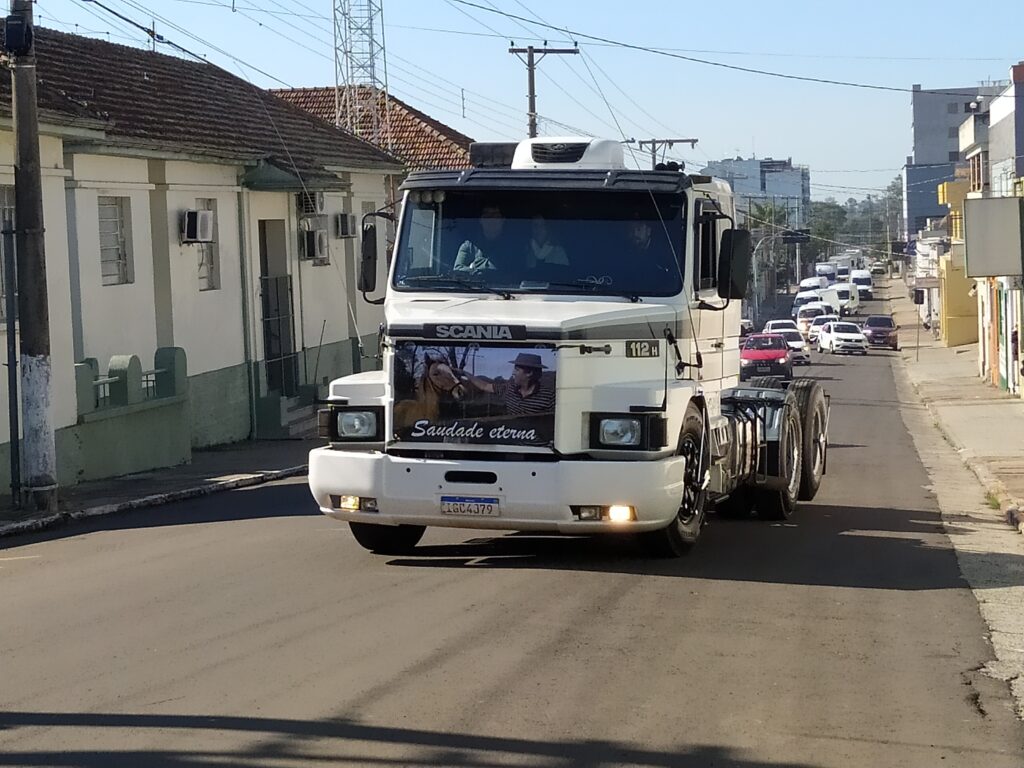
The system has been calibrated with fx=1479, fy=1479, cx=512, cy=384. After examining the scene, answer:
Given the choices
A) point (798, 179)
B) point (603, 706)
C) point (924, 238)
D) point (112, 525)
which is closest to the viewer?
point (603, 706)

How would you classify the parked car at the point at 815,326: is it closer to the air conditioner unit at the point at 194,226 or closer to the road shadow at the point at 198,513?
the air conditioner unit at the point at 194,226

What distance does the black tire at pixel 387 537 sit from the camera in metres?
11.5

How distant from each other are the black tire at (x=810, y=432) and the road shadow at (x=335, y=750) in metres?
9.65

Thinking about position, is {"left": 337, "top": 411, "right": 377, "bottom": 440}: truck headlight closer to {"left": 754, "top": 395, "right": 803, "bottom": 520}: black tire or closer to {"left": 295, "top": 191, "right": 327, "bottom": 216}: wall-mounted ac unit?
{"left": 754, "top": 395, "right": 803, "bottom": 520}: black tire

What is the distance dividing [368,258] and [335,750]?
5994 millimetres

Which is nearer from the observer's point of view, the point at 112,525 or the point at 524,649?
the point at 524,649

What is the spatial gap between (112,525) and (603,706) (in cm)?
923

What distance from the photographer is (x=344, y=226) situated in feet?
105

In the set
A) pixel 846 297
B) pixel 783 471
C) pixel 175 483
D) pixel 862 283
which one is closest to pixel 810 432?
pixel 783 471

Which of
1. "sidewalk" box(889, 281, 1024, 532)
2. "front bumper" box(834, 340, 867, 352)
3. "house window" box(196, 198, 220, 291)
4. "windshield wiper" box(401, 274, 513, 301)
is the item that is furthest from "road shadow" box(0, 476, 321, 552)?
"front bumper" box(834, 340, 867, 352)

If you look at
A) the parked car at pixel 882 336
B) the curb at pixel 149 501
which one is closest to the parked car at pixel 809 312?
the parked car at pixel 882 336

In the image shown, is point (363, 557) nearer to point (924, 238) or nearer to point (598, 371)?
point (598, 371)

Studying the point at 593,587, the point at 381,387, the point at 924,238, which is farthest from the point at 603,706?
the point at 924,238

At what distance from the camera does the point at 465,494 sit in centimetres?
1022
